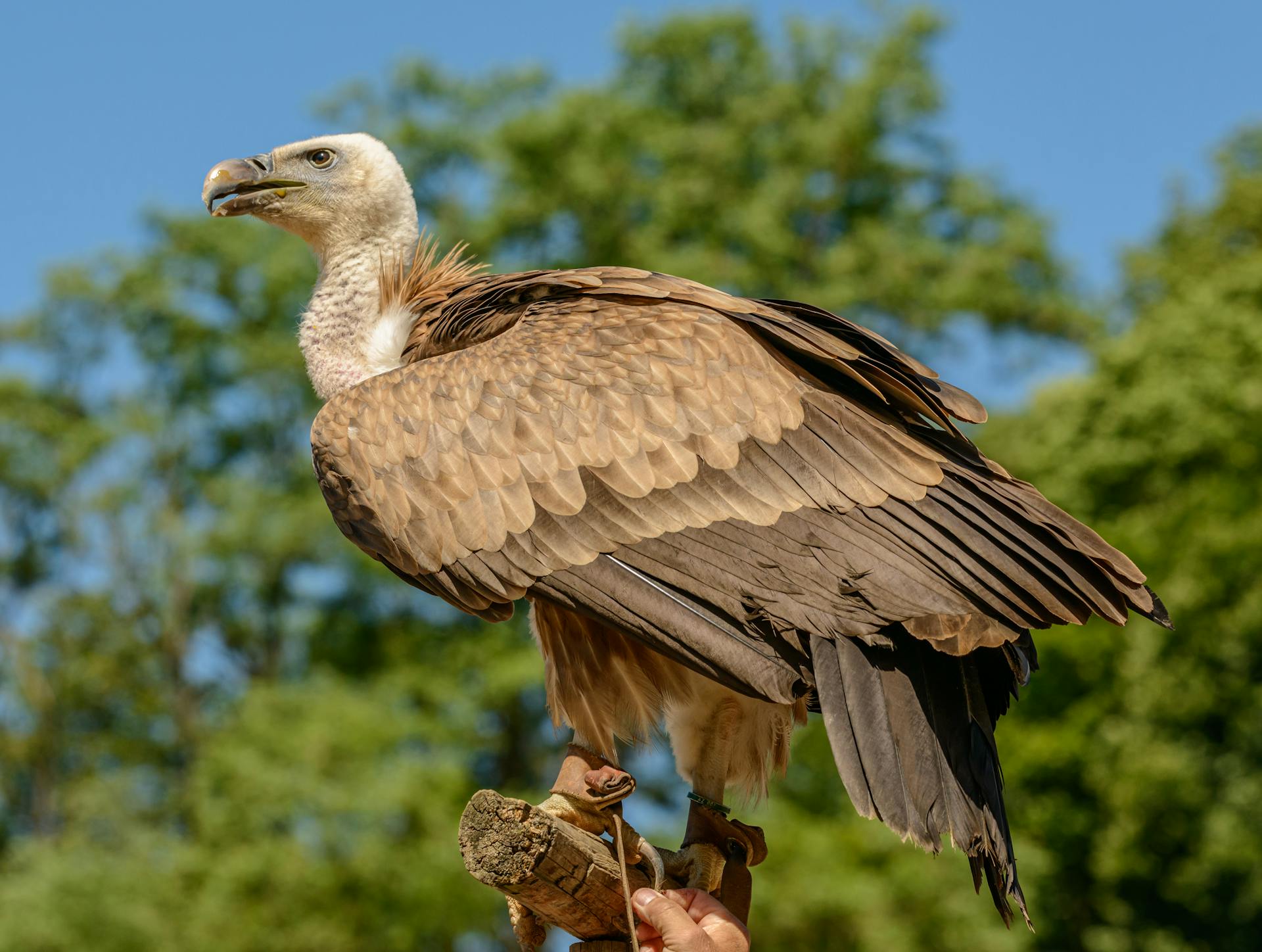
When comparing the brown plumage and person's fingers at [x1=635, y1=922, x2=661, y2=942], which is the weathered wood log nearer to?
person's fingers at [x1=635, y1=922, x2=661, y2=942]

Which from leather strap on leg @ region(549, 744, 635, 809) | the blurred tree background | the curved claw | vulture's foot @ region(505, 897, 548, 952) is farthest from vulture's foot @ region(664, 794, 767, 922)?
the blurred tree background

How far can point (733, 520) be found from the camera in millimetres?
4590

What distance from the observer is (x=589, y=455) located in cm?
480

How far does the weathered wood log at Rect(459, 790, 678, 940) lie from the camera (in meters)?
4.06

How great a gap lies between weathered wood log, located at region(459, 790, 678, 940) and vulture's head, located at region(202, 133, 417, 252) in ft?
8.29

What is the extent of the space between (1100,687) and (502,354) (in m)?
17.3

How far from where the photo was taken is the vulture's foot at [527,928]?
182 inches

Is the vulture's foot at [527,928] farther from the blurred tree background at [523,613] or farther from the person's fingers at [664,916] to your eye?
the blurred tree background at [523,613]

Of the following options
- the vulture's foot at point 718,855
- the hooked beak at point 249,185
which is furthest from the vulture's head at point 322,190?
the vulture's foot at point 718,855

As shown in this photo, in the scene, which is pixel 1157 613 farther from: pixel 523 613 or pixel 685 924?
pixel 523 613

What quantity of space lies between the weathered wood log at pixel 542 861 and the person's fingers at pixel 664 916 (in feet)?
0.18

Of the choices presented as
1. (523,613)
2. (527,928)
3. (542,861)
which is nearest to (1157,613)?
(542,861)

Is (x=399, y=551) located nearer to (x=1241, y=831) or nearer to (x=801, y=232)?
(x=1241, y=831)

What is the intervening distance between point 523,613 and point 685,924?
1413 centimetres
